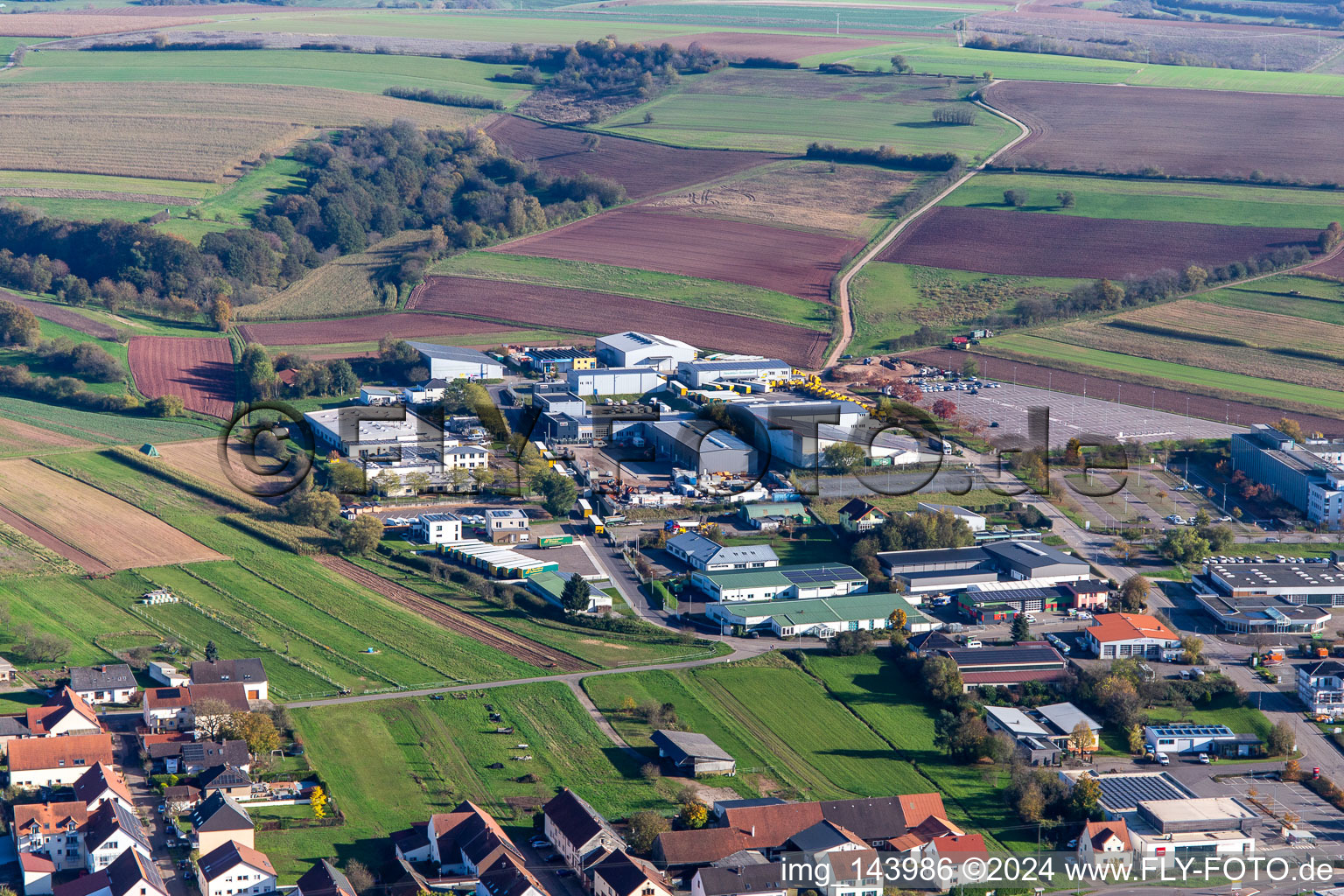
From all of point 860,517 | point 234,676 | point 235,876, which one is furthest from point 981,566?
point 235,876

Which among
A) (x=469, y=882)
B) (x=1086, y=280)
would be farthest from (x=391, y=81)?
(x=469, y=882)

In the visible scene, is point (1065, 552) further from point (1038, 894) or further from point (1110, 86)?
point (1110, 86)

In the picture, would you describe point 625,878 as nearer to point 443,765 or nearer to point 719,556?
point 443,765

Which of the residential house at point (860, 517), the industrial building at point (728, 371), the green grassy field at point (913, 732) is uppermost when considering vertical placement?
the industrial building at point (728, 371)

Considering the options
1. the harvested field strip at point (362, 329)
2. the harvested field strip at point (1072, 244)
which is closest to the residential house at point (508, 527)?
the harvested field strip at point (362, 329)

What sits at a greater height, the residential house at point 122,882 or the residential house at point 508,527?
the residential house at point 122,882

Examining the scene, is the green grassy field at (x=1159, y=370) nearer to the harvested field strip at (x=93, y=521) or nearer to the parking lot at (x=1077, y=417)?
the parking lot at (x=1077, y=417)

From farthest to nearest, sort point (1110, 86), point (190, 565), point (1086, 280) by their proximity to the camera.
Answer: point (1110, 86) → point (1086, 280) → point (190, 565)
